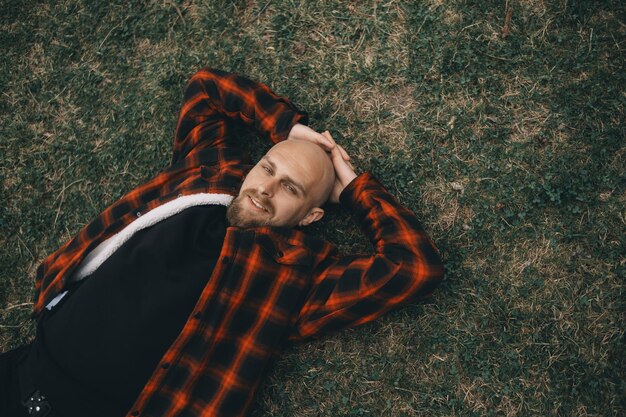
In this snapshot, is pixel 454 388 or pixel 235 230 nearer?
pixel 235 230

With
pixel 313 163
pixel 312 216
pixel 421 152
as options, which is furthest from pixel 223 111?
pixel 421 152

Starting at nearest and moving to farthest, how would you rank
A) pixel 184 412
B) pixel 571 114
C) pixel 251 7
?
pixel 184 412
pixel 571 114
pixel 251 7

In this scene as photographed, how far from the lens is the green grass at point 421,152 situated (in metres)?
3.93

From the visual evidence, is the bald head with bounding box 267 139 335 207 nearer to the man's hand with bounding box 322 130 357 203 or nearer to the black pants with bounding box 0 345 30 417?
the man's hand with bounding box 322 130 357 203

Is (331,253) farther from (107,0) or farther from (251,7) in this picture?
(107,0)

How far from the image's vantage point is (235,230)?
3613 millimetres

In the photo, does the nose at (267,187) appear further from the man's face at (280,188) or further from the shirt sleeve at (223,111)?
the shirt sleeve at (223,111)

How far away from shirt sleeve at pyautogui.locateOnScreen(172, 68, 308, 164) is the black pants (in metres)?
1.95

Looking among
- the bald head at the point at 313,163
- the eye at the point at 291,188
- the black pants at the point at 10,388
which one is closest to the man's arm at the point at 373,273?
the bald head at the point at 313,163

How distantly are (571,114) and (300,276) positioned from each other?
2.56 meters

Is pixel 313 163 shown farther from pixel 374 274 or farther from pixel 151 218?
pixel 151 218

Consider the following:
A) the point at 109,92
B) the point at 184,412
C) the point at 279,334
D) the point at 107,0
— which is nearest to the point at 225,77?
the point at 109,92

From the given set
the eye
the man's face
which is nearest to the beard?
the man's face

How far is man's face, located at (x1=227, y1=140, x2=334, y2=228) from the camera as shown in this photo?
3588 mm
